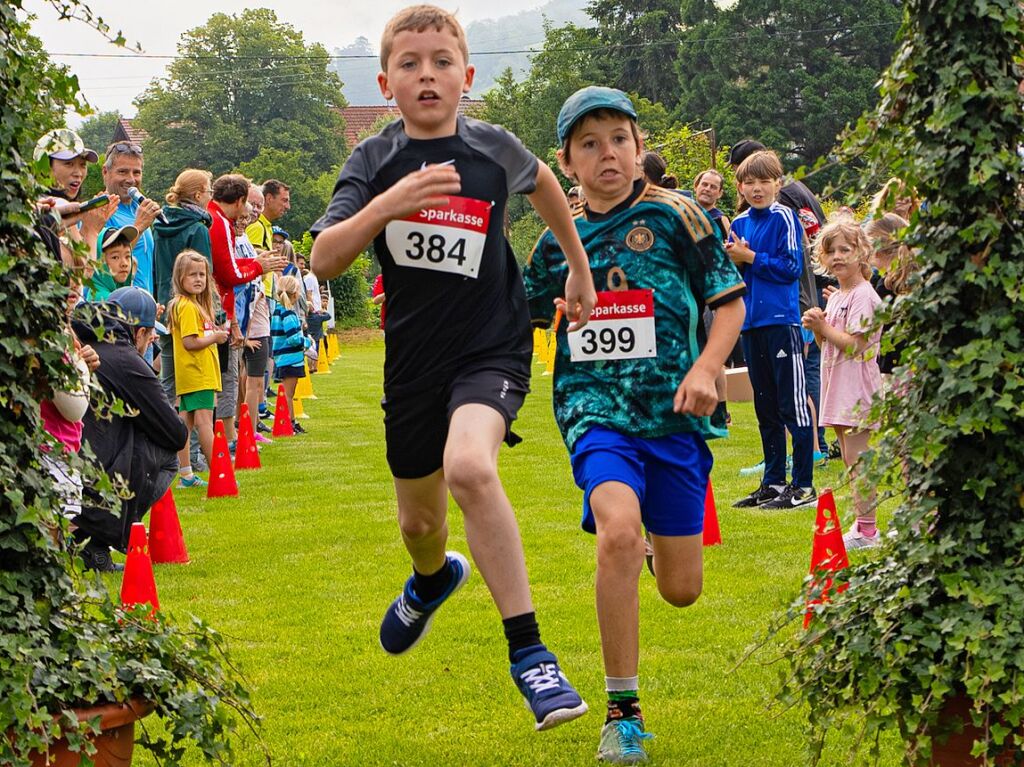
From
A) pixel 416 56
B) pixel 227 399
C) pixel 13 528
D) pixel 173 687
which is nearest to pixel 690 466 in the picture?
pixel 416 56

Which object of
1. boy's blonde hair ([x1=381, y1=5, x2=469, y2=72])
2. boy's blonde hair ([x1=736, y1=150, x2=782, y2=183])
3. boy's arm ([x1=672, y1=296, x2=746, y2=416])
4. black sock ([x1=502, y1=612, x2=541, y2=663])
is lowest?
black sock ([x1=502, y1=612, x2=541, y2=663])

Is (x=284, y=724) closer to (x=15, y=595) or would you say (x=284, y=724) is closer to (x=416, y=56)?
(x=15, y=595)

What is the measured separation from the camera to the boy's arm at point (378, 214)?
4270 millimetres

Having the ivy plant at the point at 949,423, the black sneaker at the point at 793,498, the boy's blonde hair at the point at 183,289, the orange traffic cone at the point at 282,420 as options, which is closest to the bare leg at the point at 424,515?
the ivy plant at the point at 949,423

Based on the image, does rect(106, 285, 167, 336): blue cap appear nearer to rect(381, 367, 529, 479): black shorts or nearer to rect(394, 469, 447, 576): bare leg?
rect(394, 469, 447, 576): bare leg

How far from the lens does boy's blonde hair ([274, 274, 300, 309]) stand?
16.3 meters

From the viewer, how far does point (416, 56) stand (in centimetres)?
483

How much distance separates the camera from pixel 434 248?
16.1 feet

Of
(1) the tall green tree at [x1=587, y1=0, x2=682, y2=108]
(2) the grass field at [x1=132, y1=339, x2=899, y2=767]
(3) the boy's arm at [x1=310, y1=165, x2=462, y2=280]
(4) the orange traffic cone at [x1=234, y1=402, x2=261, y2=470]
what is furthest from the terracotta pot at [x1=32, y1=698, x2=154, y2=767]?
(1) the tall green tree at [x1=587, y1=0, x2=682, y2=108]

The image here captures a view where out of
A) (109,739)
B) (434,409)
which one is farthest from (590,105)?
(109,739)

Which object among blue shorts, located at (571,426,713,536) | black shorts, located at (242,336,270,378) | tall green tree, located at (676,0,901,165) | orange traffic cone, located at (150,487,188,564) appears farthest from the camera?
tall green tree, located at (676,0,901,165)

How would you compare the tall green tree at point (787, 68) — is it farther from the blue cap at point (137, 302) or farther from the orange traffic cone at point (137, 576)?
the orange traffic cone at point (137, 576)

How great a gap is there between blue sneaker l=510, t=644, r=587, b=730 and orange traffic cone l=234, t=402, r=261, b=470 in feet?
30.1

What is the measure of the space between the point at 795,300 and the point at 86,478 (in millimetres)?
7114
